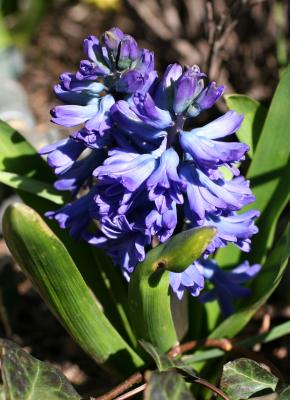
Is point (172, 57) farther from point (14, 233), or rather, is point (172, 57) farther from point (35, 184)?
point (14, 233)

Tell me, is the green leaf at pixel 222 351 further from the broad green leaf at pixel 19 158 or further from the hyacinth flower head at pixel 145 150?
the broad green leaf at pixel 19 158

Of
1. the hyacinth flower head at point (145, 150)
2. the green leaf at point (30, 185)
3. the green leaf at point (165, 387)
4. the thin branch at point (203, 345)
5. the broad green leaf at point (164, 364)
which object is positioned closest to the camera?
the green leaf at point (165, 387)

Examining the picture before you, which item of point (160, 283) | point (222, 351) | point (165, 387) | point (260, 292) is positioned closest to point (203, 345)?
point (222, 351)

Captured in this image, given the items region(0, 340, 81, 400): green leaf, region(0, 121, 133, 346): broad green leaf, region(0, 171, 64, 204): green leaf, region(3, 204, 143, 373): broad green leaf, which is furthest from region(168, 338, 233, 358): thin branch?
region(0, 171, 64, 204): green leaf

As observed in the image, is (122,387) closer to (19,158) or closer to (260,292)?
(260,292)

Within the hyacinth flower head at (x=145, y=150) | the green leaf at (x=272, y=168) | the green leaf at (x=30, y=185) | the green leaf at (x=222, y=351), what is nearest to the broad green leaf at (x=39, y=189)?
the green leaf at (x=30, y=185)

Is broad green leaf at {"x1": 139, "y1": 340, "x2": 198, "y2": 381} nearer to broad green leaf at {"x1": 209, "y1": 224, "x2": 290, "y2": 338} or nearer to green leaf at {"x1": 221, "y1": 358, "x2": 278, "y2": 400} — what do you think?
green leaf at {"x1": 221, "y1": 358, "x2": 278, "y2": 400}
